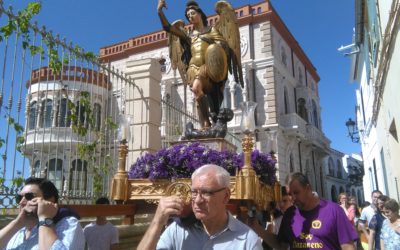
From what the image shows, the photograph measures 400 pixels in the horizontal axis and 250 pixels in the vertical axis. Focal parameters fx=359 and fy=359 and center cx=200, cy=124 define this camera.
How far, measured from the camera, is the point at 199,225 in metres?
2.09

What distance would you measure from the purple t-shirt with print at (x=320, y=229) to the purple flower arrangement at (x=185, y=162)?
93 cm

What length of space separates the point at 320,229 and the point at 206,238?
115 cm

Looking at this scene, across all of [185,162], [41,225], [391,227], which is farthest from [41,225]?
[391,227]

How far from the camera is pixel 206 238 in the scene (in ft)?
6.72

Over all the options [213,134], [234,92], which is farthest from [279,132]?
[213,134]

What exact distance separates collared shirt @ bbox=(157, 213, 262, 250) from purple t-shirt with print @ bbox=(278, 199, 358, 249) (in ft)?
3.13

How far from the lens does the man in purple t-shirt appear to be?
2.73 metres

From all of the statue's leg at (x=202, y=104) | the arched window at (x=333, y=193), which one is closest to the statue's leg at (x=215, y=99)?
the statue's leg at (x=202, y=104)

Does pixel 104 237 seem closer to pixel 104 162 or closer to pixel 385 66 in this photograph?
pixel 104 162

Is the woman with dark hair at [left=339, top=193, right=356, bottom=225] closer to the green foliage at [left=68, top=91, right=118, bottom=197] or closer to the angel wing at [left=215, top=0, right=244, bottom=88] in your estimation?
the angel wing at [left=215, top=0, right=244, bottom=88]

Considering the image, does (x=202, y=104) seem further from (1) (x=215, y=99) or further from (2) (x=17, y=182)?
(2) (x=17, y=182)

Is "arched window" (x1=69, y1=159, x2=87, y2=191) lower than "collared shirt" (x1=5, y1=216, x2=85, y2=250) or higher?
higher

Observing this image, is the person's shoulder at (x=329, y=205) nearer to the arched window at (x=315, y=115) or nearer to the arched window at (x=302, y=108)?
the arched window at (x=302, y=108)

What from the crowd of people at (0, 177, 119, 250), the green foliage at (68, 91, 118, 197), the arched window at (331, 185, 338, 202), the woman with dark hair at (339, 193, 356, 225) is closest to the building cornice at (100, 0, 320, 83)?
the woman with dark hair at (339, 193, 356, 225)
